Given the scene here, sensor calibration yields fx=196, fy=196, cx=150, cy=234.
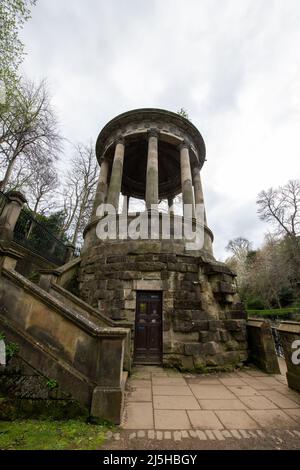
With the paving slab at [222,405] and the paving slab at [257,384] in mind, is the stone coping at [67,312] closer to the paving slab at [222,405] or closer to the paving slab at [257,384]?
the paving slab at [222,405]

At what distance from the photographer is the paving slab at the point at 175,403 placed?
3.27m

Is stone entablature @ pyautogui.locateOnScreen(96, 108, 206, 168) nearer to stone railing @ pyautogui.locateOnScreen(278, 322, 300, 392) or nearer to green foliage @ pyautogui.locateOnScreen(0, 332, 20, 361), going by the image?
stone railing @ pyautogui.locateOnScreen(278, 322, 300, 392)

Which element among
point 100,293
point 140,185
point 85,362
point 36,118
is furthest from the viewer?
point 140,185

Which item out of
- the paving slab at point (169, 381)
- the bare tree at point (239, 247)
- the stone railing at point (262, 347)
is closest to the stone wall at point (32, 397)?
the paving slab at point (169, 381)

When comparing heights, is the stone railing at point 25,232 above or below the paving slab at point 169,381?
above

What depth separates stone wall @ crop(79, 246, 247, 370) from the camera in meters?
5.38

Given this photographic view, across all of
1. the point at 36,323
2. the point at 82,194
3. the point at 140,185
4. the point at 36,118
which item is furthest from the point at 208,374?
the point at 82,194

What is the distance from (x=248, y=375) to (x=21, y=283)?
5860mm

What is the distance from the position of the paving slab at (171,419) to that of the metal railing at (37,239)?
22.3ft

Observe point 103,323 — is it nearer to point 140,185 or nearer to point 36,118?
point 140,185

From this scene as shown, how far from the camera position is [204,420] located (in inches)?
114

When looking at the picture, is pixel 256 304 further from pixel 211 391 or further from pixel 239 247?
pixel 211 391

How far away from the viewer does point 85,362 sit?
2986 mm

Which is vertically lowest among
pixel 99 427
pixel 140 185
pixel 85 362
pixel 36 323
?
pixel 99 427
